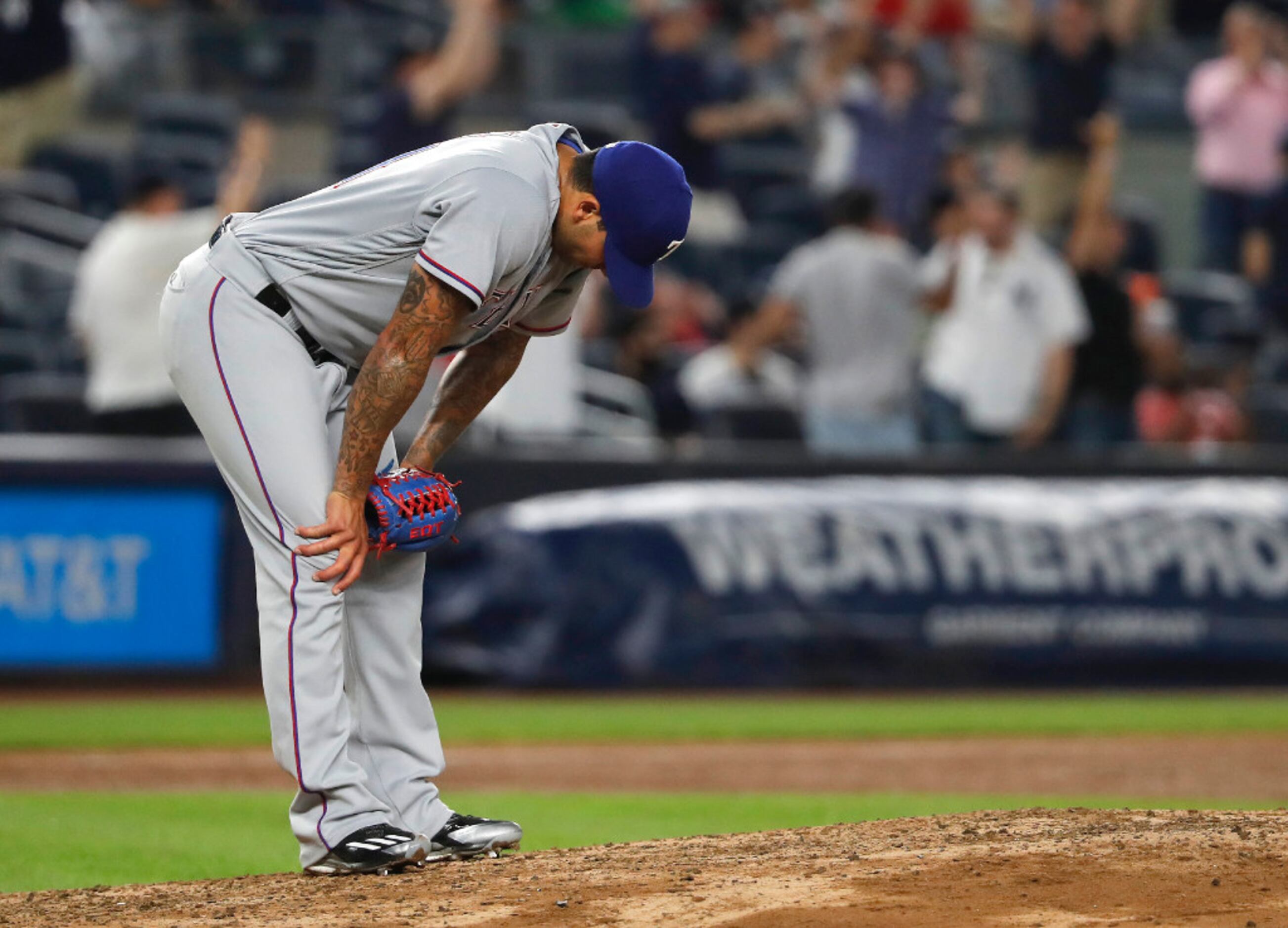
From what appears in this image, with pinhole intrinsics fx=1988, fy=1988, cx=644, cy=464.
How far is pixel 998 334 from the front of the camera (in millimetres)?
12180

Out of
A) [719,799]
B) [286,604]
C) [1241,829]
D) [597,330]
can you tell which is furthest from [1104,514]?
[286,604]

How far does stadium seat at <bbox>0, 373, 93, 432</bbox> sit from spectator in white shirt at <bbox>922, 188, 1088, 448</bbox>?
17.0 ft

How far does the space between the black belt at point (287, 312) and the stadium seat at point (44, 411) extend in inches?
273

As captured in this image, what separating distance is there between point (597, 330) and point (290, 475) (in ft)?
30.6

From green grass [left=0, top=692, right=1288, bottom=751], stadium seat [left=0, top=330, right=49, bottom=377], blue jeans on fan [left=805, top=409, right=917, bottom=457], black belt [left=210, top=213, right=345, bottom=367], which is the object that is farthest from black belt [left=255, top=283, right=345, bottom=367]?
stadium seat [left=0, top=330, right=49, bottom=377]

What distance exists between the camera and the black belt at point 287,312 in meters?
4.82

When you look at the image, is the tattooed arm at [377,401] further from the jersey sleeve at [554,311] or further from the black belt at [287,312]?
the jersey sleeve at [554,311]

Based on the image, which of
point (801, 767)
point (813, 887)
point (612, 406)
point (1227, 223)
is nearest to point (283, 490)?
point (813, 887)

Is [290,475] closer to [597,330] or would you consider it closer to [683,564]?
[683,564]

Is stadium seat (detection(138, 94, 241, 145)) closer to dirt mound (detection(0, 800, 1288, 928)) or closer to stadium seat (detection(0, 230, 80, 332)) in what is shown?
stadium seat (detection(0, 230, 80, 332))

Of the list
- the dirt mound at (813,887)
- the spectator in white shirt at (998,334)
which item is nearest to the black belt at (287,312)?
the dirt mound at (813,887)

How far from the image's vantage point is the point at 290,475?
4.71m

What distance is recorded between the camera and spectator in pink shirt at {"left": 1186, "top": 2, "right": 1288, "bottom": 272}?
15312 mm

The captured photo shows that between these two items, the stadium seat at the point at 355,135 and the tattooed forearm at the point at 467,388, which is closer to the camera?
the tattooed forearm at the point at 467,388
